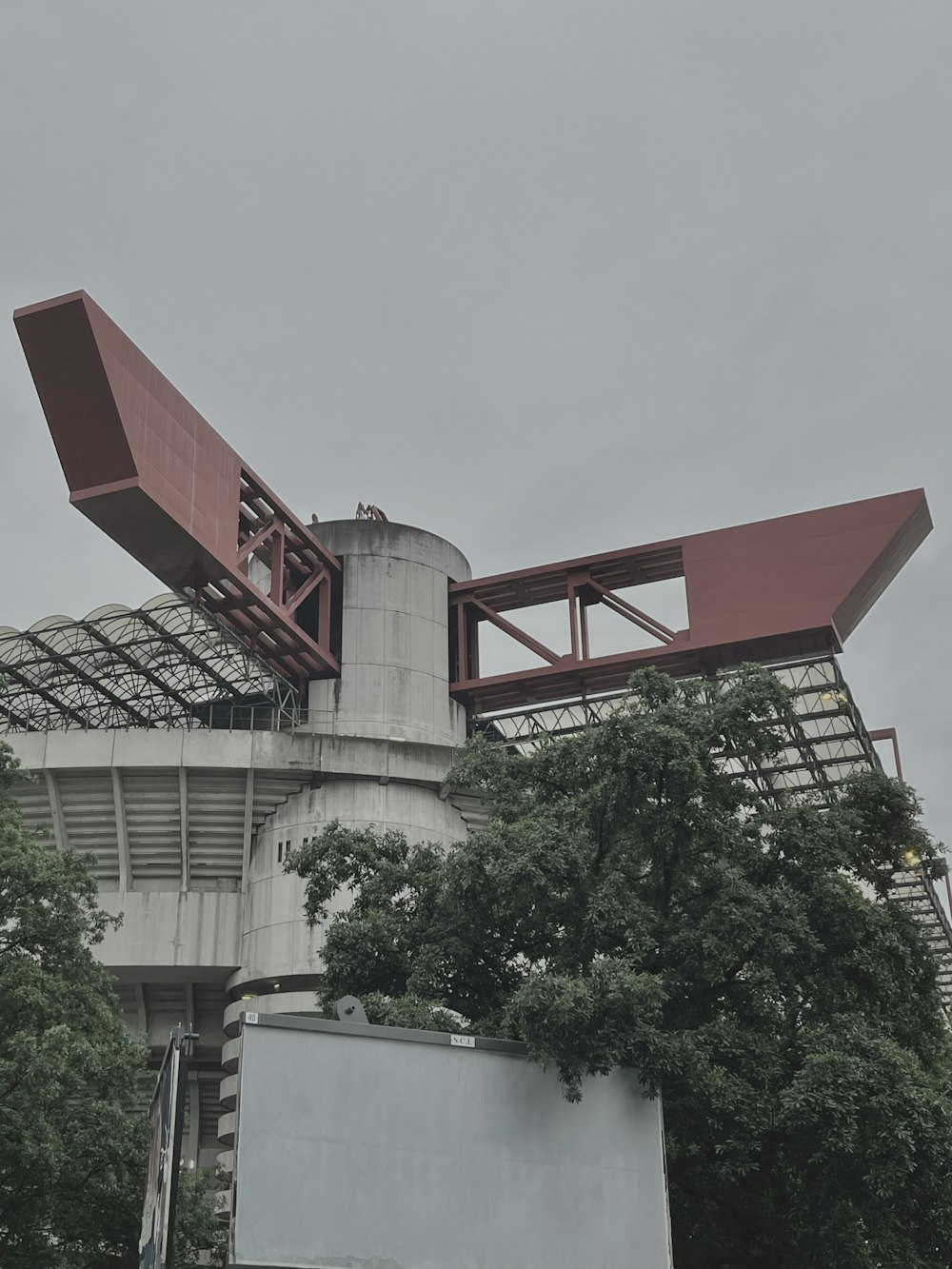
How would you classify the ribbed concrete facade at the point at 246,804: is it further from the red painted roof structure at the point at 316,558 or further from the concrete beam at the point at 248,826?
the red painted roof structure at the point at 316,558

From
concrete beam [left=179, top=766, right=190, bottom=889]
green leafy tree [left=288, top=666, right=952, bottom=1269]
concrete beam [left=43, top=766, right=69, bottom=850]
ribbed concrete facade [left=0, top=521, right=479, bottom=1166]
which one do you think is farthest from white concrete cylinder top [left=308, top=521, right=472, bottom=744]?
green leafy tree [left=288, top=666, right=952, bottom=1269]

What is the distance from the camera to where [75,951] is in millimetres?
28000

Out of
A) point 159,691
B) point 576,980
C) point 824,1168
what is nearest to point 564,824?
point 576,980

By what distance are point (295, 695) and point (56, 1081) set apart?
79.9 feet

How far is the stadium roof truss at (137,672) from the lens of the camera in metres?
47.8

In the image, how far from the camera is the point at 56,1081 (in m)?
24.8

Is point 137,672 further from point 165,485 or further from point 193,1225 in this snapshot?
point 193,1225

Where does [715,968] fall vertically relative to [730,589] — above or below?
below

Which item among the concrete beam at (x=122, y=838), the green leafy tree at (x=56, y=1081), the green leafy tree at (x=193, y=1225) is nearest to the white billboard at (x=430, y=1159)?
the green leafy tree at (x=56, y=1081)

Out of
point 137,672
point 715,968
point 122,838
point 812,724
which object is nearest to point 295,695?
point 137,672

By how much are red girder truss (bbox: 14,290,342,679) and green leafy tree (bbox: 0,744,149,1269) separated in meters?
11.8

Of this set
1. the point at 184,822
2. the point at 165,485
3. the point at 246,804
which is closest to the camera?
the point at 165,485

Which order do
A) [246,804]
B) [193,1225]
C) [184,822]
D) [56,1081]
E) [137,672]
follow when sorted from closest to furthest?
[56,1081] → [193,1225] → [246,804] → [184,822] → [137,672]

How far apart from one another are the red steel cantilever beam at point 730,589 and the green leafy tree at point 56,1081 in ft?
76.6
